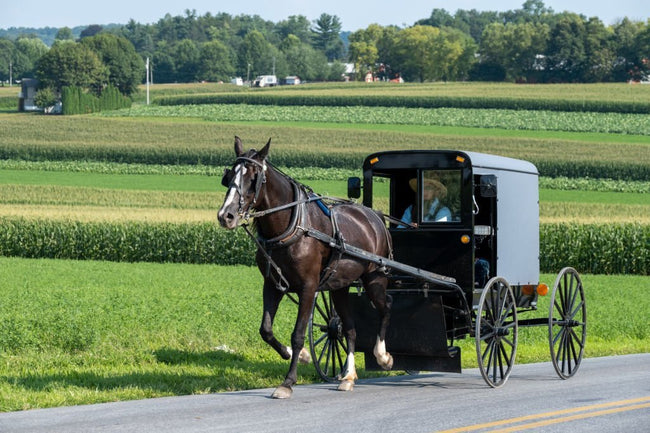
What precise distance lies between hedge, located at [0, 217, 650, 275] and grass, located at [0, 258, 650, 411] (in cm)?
748

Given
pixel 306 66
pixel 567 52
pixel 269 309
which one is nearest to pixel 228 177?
pixel 269 309

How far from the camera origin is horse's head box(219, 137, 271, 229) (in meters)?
10.0

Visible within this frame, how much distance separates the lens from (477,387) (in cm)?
1212

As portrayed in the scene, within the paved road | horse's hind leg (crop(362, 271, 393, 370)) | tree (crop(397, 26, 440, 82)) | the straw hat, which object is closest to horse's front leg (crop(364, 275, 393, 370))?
horse's hind leg (crop(362, 271, 393, 370))

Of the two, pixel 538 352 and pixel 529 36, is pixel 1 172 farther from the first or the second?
pixel 529 36

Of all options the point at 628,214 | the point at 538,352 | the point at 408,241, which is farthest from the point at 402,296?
the point at 628,214

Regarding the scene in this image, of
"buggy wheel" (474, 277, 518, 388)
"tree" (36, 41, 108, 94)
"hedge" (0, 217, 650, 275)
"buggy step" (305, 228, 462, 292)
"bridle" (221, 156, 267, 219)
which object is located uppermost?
"tree" (36, 41, 108, 94)

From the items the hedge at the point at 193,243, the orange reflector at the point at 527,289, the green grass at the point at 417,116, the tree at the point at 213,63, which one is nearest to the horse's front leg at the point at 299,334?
the orange reflector at the point at 527,289

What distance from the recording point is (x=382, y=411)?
394 inches

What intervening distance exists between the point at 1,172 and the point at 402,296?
54.8 meters

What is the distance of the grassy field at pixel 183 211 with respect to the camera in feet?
44.3

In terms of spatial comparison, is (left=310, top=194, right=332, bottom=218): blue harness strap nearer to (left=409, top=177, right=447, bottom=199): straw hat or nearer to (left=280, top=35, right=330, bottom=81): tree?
(left=409, top=177, right=447, bottom=199): straw hat

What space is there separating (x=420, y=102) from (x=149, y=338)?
273 feet

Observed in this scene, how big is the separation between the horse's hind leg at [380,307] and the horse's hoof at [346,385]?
75 cm
